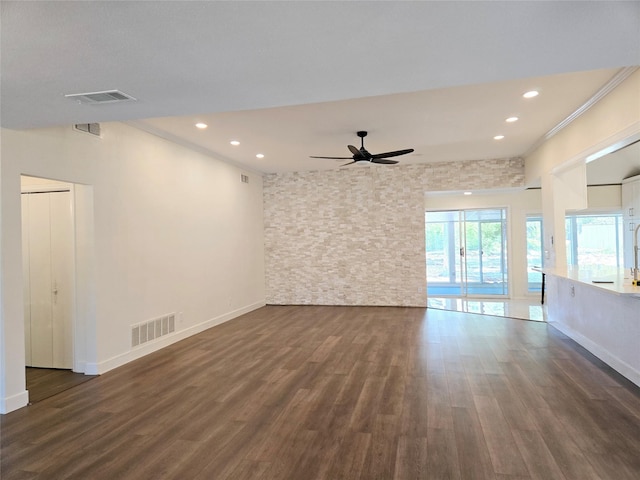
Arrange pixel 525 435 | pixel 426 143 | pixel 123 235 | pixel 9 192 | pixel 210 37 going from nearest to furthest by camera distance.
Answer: pixel 210 37, pixel 525 435, pixel 9 192, pixel 123 235, pixel 426 143

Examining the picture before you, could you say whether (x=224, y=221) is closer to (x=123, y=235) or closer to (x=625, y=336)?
(x=123, y=235)

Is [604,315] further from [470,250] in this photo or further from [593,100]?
[470,250]

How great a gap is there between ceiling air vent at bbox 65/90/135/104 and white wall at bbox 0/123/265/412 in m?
1.09

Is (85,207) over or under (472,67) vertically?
under

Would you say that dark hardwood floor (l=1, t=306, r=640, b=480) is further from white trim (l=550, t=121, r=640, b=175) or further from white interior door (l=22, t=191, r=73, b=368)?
white trim (l=550, t=121, r=640, b=175)

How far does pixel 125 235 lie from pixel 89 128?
1278 millimetres

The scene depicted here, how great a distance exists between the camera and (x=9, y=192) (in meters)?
3.34

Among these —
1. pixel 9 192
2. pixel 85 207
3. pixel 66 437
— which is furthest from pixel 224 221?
pixel 66 437

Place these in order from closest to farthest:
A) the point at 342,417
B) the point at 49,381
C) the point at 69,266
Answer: the point at 342,417, the point at 49,381, the point at 69,266

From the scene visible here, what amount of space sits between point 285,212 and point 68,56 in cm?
652

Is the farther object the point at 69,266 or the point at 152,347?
the point at 152,347

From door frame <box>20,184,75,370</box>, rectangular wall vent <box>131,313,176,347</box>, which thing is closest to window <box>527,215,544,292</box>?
rectangular wall vent <box>131,313,176,347</box>

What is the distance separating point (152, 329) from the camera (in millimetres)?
5051

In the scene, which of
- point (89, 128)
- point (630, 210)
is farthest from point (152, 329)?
point (630, 210)
